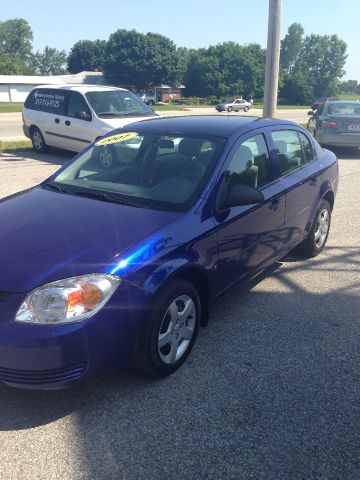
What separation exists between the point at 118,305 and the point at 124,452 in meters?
0.75

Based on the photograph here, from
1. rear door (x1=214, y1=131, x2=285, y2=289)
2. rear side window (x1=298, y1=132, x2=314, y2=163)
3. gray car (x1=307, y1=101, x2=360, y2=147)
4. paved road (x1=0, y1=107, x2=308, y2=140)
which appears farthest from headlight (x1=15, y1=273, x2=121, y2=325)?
paved road (x1=0, y1=107, x2=308, y2=140)

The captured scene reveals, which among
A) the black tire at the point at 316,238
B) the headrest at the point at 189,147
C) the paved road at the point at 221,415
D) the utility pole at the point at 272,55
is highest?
the utility pole at the point at 272,55

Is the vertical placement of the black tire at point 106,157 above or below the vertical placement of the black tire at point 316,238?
above

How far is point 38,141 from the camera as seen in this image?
474 inches

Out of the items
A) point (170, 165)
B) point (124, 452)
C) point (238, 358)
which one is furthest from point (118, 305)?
point (170, 165)

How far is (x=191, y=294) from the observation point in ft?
10.4

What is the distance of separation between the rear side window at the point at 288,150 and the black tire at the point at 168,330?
1792 millimetres

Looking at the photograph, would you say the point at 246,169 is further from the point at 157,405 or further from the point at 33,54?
the point at 33,54

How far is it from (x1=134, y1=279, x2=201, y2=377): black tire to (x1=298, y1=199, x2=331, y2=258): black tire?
2.35 metres

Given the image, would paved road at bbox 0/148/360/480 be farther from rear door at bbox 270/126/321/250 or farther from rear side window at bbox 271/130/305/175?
rear side window at bbox 271/130/305/175

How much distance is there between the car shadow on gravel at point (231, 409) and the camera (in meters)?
2.43

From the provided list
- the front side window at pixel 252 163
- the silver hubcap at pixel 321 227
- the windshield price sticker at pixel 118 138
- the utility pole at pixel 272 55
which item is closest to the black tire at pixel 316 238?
the silver hubcap at pixel 321 227

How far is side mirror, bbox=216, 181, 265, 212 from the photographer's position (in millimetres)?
3408

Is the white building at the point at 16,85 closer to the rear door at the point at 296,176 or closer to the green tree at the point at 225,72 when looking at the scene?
the green tree at the point at 225,72
